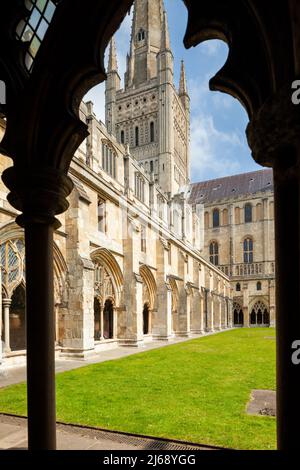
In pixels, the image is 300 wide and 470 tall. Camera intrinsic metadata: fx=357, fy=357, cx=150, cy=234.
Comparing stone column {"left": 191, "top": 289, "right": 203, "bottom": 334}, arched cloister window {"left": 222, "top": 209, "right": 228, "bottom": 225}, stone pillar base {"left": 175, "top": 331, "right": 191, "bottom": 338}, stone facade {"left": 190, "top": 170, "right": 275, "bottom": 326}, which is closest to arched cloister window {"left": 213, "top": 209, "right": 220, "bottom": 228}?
stone facade {"left": 190, "top": 170, "right": 275, "bottom": 326}

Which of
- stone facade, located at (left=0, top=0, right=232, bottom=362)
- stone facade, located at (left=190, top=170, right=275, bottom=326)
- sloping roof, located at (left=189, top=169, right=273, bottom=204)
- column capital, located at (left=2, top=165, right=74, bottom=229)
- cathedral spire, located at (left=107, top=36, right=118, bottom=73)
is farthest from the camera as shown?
sloping roof, located at (left=189, top=169, right=273, bottom=204)

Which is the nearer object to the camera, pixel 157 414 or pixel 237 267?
pixel 157 414

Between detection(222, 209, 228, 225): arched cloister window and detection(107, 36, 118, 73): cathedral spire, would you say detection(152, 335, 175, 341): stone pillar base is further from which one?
detection(107, 36, 118, 73): cathedral spire

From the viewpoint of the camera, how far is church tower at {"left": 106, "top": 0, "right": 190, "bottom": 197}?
145 feet

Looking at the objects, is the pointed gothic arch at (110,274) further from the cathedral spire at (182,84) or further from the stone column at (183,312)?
the cathedral spire at (182,84)

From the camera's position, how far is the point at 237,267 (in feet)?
149

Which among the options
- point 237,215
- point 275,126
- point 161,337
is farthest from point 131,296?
point 237,215

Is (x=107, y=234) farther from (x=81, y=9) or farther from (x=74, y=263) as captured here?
(x=81, y=9)

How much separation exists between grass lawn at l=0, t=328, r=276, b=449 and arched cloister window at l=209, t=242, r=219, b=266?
122 ft

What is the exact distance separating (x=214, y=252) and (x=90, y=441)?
44.5 meters

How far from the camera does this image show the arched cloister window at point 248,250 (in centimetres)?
4500
